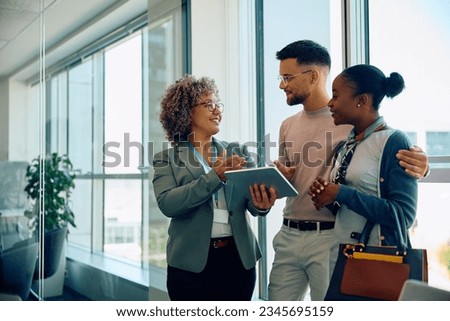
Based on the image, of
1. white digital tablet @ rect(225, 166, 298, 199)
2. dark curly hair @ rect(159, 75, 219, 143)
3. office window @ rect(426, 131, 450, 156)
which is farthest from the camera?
office window @ rect(426, 131, 450, 156)

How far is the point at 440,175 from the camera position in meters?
2.38

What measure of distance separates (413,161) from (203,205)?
2.59ft

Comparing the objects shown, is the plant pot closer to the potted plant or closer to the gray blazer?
the potted plant

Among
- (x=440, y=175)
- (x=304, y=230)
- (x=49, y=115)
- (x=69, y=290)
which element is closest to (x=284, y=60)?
(x=304, y=230)

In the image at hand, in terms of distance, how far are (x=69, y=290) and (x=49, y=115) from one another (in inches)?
42.1

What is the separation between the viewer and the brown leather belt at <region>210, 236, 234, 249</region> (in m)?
2.08

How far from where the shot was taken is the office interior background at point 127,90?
324 centimetres

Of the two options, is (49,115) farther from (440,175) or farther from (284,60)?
(440,175)

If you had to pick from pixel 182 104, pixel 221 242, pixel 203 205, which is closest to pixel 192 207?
pixel 203 205

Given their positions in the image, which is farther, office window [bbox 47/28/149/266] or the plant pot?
office window [bbox 47/28/149/266]

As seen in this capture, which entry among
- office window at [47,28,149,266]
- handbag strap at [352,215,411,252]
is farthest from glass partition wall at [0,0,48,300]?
handbag strap at [352,215,411,252]

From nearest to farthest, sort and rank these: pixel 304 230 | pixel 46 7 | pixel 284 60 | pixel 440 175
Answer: pixel 304 230 < pixel 284 60 < pixel 440 175 < pixel 46 7

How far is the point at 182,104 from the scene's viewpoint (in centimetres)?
222

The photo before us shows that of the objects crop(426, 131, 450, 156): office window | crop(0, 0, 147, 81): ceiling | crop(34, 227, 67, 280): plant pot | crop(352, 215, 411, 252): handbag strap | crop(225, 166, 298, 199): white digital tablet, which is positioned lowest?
crop(34, 227, 67, 280): plant pot
